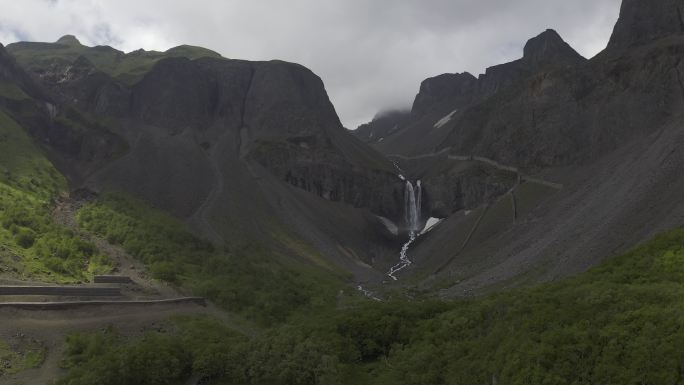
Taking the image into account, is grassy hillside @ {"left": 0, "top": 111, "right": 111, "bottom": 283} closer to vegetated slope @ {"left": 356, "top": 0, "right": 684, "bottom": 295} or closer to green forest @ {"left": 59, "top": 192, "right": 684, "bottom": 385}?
green forest @ {"left": 59, "top": 192, "right": 684, "bottom": 385}

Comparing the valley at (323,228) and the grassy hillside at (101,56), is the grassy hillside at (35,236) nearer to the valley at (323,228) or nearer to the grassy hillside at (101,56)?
the valley at (323,228)

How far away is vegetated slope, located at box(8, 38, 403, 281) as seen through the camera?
96.4 meters

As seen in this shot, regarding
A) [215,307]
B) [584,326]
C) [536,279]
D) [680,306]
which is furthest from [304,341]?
[536,279]

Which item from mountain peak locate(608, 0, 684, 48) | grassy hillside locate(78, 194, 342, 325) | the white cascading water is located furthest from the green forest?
the white cascading water

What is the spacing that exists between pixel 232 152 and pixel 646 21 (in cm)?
8619

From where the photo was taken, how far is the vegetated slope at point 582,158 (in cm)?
5853

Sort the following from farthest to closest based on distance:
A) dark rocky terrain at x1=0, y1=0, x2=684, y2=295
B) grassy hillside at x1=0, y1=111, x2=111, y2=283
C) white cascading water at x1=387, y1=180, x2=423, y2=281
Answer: white cascading water at x1=387, y1=180, x2=423, y2=281 → dark rocky terrain at x1=0, y1=0, x2=684, y2=295 → grassy hillside at x1=0, y1=111, x2=111, y2=283

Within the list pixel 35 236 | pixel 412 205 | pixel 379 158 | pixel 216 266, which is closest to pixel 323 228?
pixel 412 205

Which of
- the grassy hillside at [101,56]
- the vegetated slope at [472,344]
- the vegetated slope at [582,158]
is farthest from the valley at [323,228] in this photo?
the grassy hillside at [101,56]

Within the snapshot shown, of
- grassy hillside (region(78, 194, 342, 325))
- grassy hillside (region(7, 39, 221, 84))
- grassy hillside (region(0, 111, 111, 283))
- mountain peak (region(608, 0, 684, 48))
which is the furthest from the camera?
grassy hillside (region(7, 39, 221, 84))

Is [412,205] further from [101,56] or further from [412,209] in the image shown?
[101,56]

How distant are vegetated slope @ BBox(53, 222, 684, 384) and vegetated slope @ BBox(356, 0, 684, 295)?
22061 mm

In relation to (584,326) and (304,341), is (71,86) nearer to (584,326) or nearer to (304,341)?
(304,341)

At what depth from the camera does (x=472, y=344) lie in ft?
87.5
